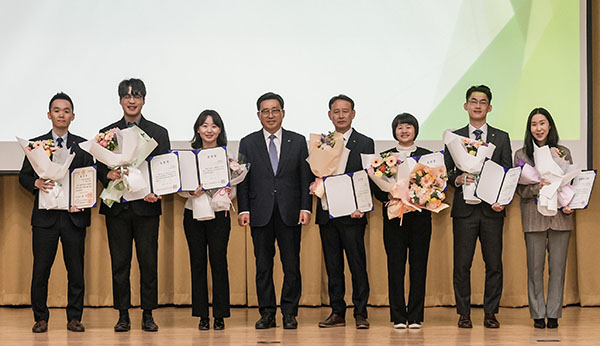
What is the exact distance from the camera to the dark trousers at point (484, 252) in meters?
4.90

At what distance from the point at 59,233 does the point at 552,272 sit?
3079 mm

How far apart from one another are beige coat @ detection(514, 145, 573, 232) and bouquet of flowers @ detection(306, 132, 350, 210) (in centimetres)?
110

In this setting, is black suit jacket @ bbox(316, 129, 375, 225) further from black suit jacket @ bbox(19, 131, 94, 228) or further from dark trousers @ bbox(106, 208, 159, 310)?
black suit jacket @ bbox(19, 131, 94, 228)

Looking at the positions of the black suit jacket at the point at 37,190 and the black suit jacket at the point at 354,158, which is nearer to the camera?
the black suit jacket at the point at 37,190

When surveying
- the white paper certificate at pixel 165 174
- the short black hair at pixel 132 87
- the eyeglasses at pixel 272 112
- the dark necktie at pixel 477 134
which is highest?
the short black hair at pixel 132 87

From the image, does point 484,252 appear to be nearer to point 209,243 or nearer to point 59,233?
point 209,243

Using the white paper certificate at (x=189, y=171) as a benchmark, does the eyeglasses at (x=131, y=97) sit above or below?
above

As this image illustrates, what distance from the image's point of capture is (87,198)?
470 cm

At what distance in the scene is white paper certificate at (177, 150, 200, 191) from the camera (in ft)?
15.3

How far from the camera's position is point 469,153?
4.75 m

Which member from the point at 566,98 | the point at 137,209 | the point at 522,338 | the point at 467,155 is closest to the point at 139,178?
the point at 137,209

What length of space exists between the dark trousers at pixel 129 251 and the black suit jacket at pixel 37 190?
0.17 m

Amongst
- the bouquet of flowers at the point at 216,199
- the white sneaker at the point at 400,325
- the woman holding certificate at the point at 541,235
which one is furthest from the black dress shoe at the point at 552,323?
the bouquet of flowers at the point at 216,199

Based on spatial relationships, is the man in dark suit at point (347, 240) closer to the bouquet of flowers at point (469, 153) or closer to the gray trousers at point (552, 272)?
the bouquet of flowers at point (469, 153)
